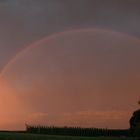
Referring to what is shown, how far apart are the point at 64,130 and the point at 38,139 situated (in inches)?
858

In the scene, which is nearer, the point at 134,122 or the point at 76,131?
the point at 134,122

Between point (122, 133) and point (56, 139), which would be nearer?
point (56, 139)

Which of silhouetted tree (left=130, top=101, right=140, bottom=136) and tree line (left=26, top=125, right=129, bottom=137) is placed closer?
silhouetted tree (left=130, top=101, right=140, bottom=136)

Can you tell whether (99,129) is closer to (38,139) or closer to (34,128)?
(34,128)

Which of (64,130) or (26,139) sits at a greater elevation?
(64,130)

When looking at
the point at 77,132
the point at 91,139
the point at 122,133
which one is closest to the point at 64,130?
the point at 77,132

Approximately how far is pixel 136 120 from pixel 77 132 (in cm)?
1453

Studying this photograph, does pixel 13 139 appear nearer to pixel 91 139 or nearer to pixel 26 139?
pixel 26 139

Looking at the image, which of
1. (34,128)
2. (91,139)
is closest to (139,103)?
(91,139)

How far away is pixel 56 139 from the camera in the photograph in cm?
8050

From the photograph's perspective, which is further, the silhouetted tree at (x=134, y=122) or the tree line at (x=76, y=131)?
the tree line at (x=76, y=131)

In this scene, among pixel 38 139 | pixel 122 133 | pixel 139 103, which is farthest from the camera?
pixel 122 133

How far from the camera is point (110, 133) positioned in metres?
99.7

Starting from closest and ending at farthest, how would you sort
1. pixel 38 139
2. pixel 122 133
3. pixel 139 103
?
pixel 38 139 < pixel 139 103 < pixel 122 133
